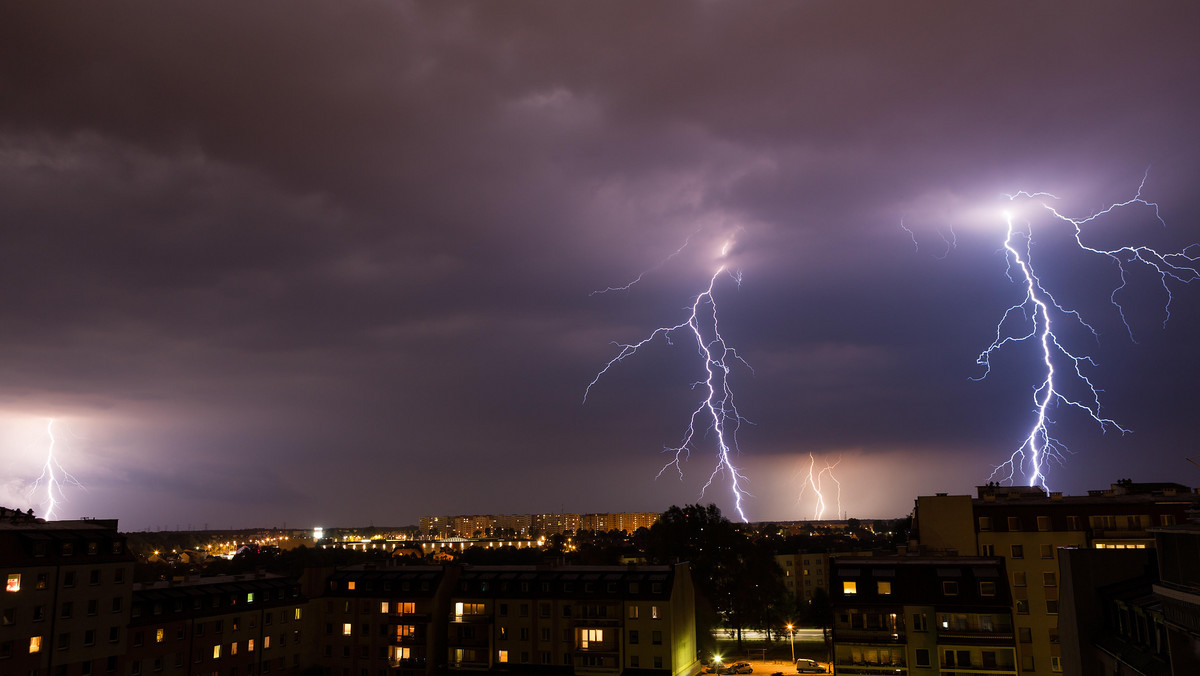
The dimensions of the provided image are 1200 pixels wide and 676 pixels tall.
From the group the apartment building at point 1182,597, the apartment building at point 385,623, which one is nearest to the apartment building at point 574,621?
the apartment building at point 385,623

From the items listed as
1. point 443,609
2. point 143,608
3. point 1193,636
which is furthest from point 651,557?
point 1193,636

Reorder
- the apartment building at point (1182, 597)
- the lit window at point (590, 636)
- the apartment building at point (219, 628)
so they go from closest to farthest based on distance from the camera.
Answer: the apartment building at point (1182, 597), the apartment building at point (219, 628), the lit window at point (590, 636)

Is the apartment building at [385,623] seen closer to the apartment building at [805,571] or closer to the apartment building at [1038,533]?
the apartment building at [1038,533]

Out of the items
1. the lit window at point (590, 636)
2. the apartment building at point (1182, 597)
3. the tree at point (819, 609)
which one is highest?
the apartment building at point (1182, 597)

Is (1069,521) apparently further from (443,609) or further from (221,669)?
(221,669)

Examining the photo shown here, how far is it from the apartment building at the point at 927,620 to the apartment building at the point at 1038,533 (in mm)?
4837

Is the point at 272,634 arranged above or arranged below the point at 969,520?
below

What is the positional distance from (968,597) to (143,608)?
43.9 metres

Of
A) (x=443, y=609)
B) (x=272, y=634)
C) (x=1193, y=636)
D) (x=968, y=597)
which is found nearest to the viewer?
(x=1193, y=636)

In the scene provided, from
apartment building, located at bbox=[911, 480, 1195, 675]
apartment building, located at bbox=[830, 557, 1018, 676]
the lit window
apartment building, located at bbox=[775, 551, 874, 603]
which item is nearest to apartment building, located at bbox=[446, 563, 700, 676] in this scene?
the lit window

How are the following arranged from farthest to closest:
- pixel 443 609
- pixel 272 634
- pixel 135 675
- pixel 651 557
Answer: pixel 651 557, pixel 443 609, pixel 272 634, pixel 135 675

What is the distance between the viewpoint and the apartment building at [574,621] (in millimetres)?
46062

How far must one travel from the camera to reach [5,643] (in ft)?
114

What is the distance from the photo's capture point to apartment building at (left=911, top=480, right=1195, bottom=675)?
40344mm
